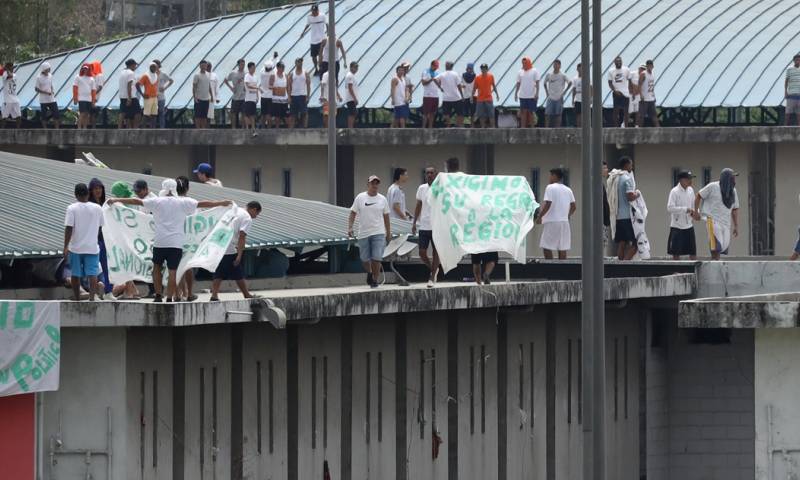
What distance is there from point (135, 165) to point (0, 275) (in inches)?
726

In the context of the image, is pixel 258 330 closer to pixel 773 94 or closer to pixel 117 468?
pixel 117 468

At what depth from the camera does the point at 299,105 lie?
3822 cm

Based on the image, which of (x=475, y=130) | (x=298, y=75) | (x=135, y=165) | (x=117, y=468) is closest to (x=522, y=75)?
(x=475, y=130)

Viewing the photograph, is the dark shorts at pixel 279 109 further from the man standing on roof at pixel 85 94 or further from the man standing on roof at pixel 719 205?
the man standing on roof at pixel 719 205

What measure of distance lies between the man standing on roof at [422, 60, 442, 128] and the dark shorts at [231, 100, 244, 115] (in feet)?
11.2

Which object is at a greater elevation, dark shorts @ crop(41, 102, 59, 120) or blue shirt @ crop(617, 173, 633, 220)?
dark shorts @ crop(41, 102, 59, 120)

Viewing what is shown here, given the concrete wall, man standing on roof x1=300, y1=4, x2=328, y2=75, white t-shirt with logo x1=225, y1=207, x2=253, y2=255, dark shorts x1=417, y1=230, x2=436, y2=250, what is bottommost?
the concrete wall

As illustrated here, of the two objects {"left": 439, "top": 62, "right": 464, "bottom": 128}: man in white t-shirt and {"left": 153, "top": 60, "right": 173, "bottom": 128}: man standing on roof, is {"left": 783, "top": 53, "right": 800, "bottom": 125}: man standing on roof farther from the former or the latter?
{"left": 153, "top": 60, "right": 173, "bottom": 128}: man standing on roof

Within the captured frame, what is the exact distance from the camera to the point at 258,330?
21500 millimetres

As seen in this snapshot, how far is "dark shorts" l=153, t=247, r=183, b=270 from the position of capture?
19359mm

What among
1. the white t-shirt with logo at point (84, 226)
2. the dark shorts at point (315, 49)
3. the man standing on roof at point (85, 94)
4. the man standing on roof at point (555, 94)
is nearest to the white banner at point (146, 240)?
the white t-shirt with logo at point (84, 226)

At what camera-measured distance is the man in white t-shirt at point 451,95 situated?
37.4m

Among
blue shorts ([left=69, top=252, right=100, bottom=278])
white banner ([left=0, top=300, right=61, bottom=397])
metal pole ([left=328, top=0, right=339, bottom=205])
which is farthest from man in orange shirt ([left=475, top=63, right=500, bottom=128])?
white banner ([left=0, top=300, right=61, bottom=397])

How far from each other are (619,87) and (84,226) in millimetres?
19072
